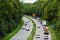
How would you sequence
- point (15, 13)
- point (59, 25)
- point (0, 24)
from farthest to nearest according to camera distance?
point (15, 13)
point (0, 24)
point (59, 25)

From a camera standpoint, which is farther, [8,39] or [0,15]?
[8,39]

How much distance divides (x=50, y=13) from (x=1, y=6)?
39505mm

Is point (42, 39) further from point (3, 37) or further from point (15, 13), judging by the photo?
point (15, 13)

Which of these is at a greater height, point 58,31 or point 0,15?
point 0,15

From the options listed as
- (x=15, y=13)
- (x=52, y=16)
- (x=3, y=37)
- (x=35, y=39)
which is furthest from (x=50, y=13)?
(x=3, y=37)

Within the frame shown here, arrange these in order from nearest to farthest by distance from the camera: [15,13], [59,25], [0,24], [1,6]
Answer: [59,25] < [0,24] < [1,6] < [15,13]

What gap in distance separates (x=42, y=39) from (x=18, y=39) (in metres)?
6.17

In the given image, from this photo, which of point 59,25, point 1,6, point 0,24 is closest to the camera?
point 59,25

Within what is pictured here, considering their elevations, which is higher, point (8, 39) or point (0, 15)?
point (0, 15)

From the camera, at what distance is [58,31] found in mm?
42438

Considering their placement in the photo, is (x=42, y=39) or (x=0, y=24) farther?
(x=42, y=39)

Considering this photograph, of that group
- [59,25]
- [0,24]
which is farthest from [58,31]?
[0,24]

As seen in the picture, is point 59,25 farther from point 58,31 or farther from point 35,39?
point 35,39

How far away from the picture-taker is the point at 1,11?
72375 mm
